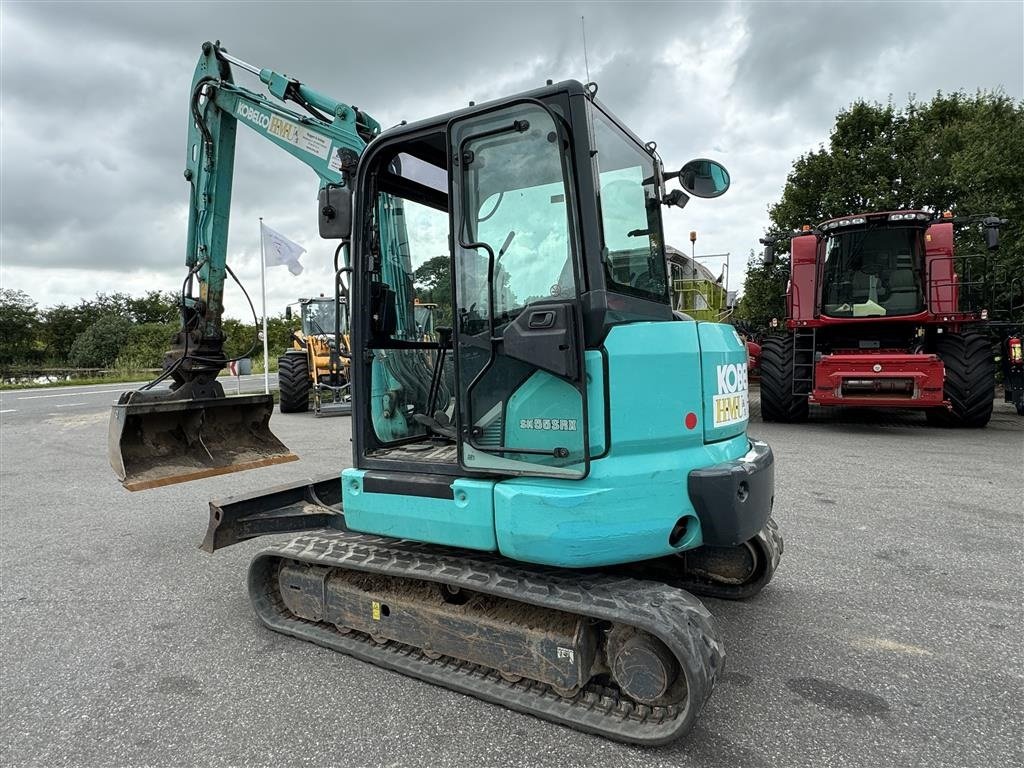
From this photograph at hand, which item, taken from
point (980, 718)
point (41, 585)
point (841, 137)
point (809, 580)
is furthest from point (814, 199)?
point (41, 585)

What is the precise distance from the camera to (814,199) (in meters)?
18.5

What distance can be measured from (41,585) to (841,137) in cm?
2179

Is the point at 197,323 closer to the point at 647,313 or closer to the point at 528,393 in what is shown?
the point at 528,393

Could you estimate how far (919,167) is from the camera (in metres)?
17.0

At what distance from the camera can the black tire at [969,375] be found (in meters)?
8.62

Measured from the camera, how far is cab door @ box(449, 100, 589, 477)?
2.47 m

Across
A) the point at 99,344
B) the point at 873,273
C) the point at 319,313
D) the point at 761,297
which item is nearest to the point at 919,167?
the point at 761,297

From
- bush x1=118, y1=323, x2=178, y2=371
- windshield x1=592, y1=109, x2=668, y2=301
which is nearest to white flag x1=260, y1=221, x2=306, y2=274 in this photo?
windshield x1=592, y1=109, x2=668, y2=301

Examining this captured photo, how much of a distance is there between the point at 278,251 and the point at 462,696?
12.3 metres

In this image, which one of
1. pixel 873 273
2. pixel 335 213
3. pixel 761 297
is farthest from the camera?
pixel 761 297

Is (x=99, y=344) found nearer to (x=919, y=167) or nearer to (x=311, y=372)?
(x=311, y=372)

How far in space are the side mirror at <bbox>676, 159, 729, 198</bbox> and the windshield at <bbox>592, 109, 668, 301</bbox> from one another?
0.64ft

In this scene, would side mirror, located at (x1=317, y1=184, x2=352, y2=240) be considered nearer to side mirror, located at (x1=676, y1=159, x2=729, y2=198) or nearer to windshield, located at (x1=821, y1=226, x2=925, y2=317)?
side mirror, located at (x1=676, y1=159, x2=729, y2=198)

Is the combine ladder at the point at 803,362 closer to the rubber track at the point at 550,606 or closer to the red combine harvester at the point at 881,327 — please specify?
the red combine harvester at the point at 881,327
